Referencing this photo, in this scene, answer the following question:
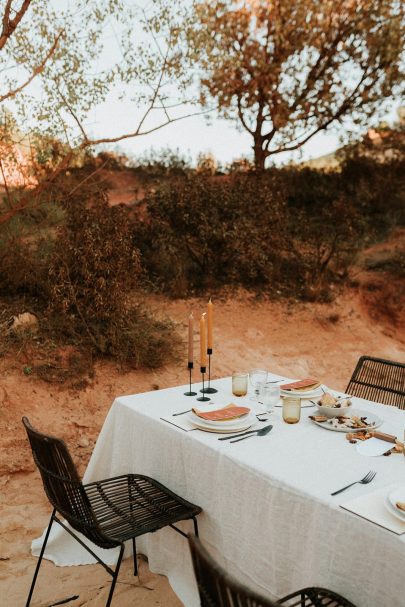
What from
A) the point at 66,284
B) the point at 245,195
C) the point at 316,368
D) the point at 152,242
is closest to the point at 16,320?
the point at 66,284

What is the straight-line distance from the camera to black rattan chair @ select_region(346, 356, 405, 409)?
3.69 meters

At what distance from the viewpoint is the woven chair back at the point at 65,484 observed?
2467 millimetres

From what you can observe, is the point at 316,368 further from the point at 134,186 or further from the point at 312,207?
the point at 134,186

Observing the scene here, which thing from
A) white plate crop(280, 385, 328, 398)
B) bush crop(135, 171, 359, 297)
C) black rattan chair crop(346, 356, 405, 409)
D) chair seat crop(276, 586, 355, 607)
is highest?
bush crop(135, 171, 359, 297)

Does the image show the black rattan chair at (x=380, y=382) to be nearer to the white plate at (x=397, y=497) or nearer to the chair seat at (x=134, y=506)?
the chair seat at (x=134, y=506)

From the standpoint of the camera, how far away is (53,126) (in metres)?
7.27

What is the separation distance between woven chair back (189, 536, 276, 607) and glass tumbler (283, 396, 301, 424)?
1.28 m

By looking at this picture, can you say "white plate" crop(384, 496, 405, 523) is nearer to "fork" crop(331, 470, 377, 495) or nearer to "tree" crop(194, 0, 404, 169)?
"fork" crop(331, 470, 377, 495)

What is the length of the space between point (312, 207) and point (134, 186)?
13.5 feet

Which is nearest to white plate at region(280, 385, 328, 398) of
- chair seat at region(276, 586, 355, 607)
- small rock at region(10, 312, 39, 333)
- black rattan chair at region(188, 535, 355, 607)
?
chair seat at region(276, 586, 355, 607)

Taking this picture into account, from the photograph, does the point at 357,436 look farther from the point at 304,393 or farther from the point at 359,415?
the point at 304,393

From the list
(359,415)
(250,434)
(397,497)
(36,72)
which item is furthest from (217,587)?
(36,72)

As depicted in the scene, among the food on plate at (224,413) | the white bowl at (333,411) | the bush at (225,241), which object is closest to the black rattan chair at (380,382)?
the white bowl at (333,411)

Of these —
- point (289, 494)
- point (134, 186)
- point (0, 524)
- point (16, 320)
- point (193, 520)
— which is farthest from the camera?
point (134, 186)
